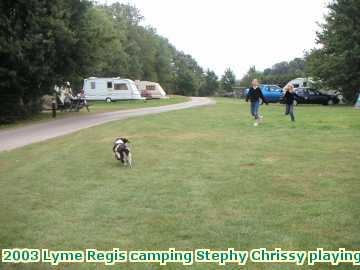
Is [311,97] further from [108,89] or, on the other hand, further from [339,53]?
[108,89]

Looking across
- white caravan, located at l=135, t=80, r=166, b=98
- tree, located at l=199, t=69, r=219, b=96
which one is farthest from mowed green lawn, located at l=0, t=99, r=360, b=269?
tree, located at l=199, t=69, r=219, b=96

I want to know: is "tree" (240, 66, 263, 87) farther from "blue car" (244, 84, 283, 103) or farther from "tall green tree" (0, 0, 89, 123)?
"tall green tree" (0, 0, 89, 123)

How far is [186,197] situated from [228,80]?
293ft

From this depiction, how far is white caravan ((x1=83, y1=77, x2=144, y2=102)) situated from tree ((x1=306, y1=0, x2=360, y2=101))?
20463 millimetres

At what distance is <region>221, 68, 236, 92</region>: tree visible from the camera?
3738 inches

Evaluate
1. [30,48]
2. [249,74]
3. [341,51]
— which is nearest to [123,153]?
[30,48]

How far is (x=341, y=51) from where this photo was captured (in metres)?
39.4

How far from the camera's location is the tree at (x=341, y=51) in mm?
38375

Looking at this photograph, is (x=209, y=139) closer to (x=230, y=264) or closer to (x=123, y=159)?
(x=123, y=159)

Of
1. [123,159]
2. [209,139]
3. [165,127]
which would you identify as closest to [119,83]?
[165,127]

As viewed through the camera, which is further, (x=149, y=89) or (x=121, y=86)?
(x=149, y=89)

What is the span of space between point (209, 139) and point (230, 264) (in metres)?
10.2

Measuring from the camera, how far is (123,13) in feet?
275

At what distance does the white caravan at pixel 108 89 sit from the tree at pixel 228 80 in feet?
149
